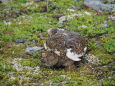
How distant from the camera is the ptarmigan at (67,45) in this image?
13.4 metres

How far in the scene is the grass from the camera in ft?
40.1

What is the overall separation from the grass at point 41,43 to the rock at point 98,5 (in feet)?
2.56

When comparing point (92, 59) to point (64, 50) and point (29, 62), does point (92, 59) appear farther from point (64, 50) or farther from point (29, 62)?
point (29, 62)

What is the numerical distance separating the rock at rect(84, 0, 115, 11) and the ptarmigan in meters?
9.58

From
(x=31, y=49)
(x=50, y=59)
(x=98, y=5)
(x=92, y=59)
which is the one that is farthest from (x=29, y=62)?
(x=98, y=5)

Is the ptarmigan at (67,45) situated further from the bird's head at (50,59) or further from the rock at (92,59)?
the rock at (92,59)

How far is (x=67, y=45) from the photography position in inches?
534

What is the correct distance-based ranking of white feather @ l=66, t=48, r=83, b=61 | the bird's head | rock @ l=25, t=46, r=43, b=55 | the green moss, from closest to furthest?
the bird's head, white feather @ l=66, t=48, r=83, b=61, the green moss, rock @ l=25, t=46, r=43, b=55

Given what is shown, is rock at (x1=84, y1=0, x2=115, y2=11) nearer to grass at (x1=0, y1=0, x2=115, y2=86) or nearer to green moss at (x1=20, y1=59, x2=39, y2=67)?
grass at (x1=0, y1=0, x2=115, y2=86)

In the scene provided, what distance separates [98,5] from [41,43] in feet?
29.6

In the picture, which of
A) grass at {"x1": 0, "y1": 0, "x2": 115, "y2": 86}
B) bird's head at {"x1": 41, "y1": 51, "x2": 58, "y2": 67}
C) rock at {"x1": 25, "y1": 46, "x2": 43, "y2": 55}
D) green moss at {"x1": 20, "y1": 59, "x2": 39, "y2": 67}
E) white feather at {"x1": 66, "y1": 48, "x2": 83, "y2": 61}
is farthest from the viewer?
rock at {"x1": 25, "y1": 46, "x2": 43, "y2": 55}

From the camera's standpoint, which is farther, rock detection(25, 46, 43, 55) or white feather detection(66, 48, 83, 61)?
rock detection(25, 46, 43, 55)

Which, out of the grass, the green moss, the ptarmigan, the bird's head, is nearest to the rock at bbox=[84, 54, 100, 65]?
the grass

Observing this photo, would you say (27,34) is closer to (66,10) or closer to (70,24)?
(70,24)
